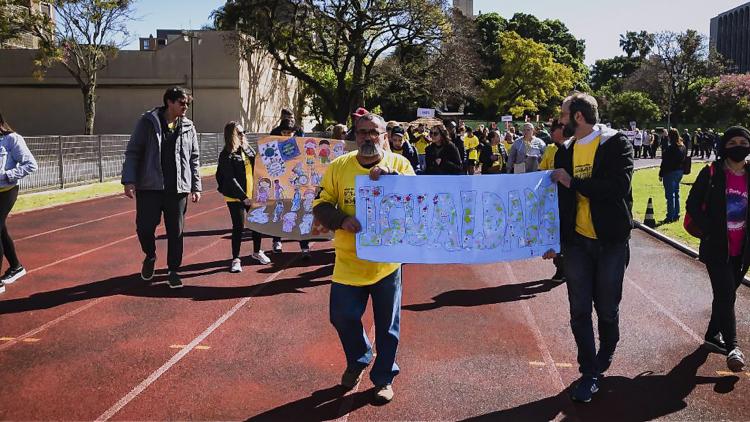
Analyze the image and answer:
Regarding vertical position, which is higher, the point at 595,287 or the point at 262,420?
the point at 595,287

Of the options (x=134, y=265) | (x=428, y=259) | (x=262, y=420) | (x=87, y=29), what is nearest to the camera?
(x=262, y=420)

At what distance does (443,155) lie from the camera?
381 inches

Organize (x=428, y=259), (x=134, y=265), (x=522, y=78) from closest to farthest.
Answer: (x=428, y=259) → (x=134, y=265) → (x=522, y=78)

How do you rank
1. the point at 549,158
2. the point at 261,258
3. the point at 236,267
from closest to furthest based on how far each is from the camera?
the point at 549,158, the point at 236,267, the point at 261,258

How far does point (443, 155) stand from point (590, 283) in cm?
533

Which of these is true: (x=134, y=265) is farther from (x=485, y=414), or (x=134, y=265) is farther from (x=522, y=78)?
(x=522, y=78)

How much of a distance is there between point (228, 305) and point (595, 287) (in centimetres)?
388

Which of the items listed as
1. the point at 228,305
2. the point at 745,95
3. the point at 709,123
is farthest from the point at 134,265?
the point at 709,123

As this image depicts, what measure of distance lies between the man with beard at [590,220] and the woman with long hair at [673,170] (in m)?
10.4

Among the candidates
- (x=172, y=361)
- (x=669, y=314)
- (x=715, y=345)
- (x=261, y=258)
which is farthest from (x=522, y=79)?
(x=172, y=361)

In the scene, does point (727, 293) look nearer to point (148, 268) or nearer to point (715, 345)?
point (715, 345)

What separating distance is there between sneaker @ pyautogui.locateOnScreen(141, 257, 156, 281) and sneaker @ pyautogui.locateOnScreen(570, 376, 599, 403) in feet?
16.7

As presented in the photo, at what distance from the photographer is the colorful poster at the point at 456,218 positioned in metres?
4.39

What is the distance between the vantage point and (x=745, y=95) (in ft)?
191
